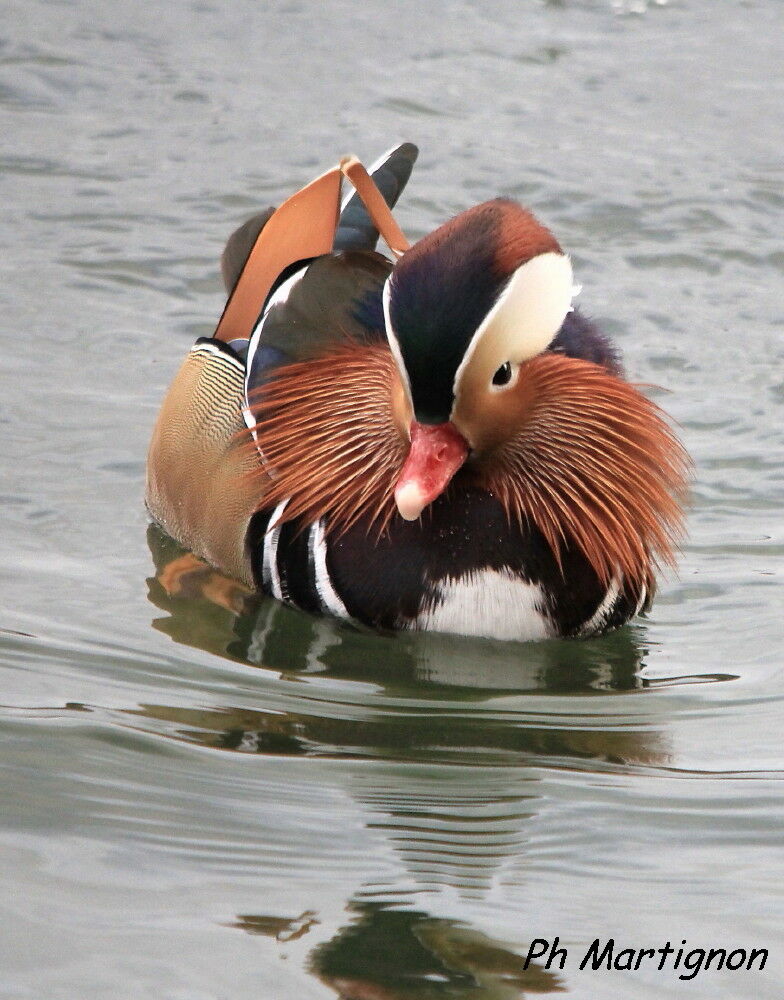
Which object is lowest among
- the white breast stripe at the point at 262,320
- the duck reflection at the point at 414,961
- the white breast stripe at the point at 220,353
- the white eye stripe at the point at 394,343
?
the duck reflection at the point at 414,961

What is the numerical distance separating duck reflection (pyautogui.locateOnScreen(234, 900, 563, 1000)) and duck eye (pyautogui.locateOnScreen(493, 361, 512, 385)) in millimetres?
1476

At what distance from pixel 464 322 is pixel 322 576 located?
1085mm

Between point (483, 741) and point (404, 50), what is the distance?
234 inches

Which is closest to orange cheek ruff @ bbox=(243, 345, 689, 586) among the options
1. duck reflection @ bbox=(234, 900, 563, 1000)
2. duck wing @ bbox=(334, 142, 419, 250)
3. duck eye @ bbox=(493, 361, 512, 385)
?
duck eye @ bbox=(493, 361, 512, 385)

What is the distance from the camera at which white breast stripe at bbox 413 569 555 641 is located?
444cm

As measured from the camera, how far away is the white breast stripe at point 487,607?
444 centimetres

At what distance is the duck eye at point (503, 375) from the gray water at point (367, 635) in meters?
0.75

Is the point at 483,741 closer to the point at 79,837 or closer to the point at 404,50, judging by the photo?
the point at 79,837

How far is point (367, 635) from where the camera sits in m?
4.62

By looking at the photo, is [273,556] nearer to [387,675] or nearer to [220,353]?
[387,675]

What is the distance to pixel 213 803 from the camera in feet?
11.8

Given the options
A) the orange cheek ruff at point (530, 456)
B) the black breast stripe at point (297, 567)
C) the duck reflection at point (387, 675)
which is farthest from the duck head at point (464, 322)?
the black breast stripe at point (297, 567)

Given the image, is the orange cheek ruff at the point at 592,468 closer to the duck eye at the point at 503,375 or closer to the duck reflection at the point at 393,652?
the duck eye at the point at 503,375

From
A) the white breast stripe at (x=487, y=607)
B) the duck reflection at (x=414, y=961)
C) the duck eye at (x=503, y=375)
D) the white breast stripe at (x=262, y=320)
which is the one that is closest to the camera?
the duck reflection at (x=414, y=961)
